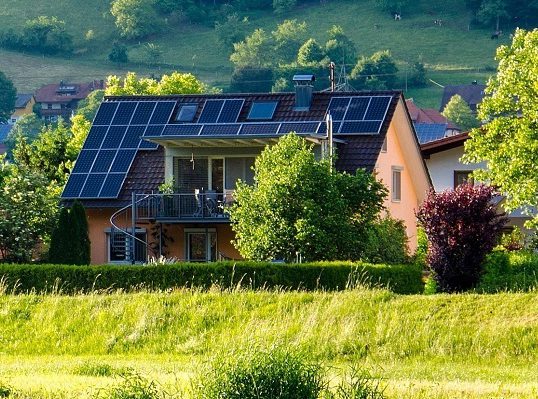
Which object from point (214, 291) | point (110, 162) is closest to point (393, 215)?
point (110, 162)

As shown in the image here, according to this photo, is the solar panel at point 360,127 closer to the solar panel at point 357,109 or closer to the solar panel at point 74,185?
the solar panel at point 357,109

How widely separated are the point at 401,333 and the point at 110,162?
98.0 ft

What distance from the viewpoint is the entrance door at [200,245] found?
57.3 m

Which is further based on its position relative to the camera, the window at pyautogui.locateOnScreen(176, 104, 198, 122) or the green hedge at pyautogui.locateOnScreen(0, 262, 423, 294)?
the window at pyautogui.locateOnScreen(176, 104, 198, 122)

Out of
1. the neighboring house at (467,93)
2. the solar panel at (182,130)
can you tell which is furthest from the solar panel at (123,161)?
the neighboring house at (467,93)

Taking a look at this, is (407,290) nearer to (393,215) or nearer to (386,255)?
(386,255)

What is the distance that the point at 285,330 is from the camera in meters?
31.9

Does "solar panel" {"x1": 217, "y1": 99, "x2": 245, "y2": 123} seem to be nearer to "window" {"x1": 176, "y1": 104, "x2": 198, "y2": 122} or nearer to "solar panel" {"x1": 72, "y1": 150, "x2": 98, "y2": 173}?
"window" {"x1": 176, "y1": 104, "x2": 198, "y2": 122}

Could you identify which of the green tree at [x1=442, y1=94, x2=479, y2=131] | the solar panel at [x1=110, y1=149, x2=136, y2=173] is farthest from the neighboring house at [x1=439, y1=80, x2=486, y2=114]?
the solar panel at [x1=110, y1=149, x2=136, y2=173]

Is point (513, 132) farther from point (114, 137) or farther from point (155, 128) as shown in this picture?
point (114, 137)

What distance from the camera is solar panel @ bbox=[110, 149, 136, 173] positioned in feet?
194

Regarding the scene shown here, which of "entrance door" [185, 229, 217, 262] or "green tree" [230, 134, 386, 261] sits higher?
"green tree" [230, 134, 386, 261]

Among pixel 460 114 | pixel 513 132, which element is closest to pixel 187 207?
pixel 513 132

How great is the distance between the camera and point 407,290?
134 feet
